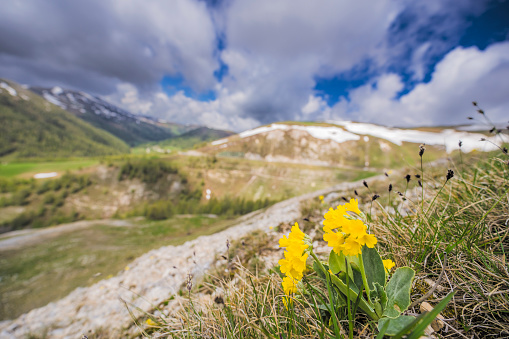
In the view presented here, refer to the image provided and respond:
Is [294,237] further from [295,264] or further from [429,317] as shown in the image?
[429,317]

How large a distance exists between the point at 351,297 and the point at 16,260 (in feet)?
203

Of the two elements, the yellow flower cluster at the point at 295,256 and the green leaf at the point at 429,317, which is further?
the yellow flower cluster at the point at 295,256

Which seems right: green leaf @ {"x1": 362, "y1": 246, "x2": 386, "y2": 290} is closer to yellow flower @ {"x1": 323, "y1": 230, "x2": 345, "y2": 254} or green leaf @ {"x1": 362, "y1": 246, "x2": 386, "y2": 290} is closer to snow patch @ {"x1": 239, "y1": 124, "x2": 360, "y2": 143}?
yellow flower @ {"x1": 323, "y1": 230, "x2": 345, "y2": 254}

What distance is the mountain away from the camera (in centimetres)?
9619

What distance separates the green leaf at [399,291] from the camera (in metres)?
1.52

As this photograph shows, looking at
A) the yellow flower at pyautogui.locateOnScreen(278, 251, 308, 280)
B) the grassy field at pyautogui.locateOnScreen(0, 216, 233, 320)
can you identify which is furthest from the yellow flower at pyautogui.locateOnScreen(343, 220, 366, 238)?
the grassy field at pyautogui.locateOnScreen(0, 216, 233, 320)

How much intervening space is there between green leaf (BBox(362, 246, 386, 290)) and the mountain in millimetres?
107211

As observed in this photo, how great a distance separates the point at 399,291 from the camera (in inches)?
62.1

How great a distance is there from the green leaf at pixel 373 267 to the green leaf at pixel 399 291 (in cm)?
8

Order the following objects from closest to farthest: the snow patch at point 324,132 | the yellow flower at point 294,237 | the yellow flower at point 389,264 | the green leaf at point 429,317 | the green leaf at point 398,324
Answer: the green leaf at point 429,317 < the green leaf at point 398,324 < the yellow flower at point 294,237 < the yellow flower at point 389,264 < the snow patch at point 324,132

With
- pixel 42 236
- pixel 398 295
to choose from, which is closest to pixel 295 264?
pixel 398 295

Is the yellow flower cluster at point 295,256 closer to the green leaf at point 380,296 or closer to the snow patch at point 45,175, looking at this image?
the green leaf at point 380,296

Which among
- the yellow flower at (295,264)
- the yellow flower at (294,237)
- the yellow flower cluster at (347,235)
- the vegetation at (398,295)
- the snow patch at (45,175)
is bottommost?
the vegetation at (398,295)

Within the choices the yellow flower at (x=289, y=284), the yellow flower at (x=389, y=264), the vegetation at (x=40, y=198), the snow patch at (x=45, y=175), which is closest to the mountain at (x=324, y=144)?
the vegetation at (x=40, y=198)
